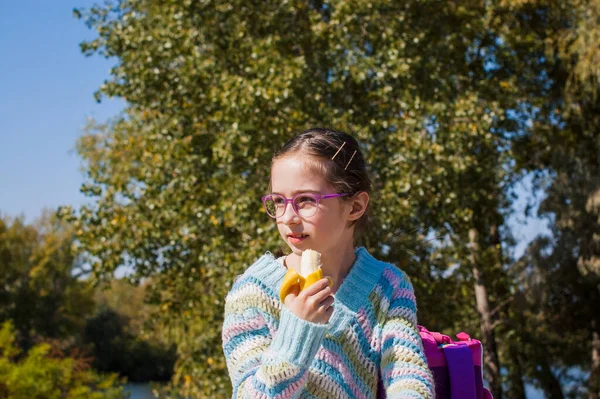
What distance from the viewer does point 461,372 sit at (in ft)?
6.77

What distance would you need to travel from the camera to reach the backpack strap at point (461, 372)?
80.4 inches

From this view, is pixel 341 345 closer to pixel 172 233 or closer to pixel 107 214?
pixel 172 233

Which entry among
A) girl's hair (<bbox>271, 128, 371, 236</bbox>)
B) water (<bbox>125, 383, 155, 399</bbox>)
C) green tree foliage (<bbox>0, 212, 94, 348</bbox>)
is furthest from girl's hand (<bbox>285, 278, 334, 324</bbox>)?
green tree foliage (<bbox>0, 212, 94, 348</bbox>)

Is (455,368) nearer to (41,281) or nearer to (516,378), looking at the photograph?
(516,378)

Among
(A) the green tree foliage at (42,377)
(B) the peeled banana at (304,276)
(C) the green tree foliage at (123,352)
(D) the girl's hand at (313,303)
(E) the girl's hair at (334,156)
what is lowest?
(D) the girl's hand at (313,303)

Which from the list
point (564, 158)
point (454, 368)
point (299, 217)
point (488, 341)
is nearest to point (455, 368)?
point (454, 368)

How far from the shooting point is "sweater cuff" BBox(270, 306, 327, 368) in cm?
177

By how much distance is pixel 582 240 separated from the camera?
439 inches

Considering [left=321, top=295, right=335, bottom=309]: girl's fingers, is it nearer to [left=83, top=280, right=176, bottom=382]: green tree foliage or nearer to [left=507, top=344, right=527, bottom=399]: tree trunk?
[left=507, top=344, right=527, bottom=399]: tree trunk

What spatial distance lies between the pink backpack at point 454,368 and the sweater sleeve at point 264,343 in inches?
13.3

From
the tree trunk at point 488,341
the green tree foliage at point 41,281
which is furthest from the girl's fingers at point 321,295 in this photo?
the green tree foliage at point 41,281

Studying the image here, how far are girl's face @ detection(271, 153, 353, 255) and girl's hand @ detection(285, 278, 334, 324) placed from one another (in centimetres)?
21

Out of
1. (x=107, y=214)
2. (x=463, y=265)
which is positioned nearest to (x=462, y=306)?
(x=463, y=265)

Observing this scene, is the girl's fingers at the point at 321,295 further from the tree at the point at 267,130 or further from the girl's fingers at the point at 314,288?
the tree at the point at 267,130
